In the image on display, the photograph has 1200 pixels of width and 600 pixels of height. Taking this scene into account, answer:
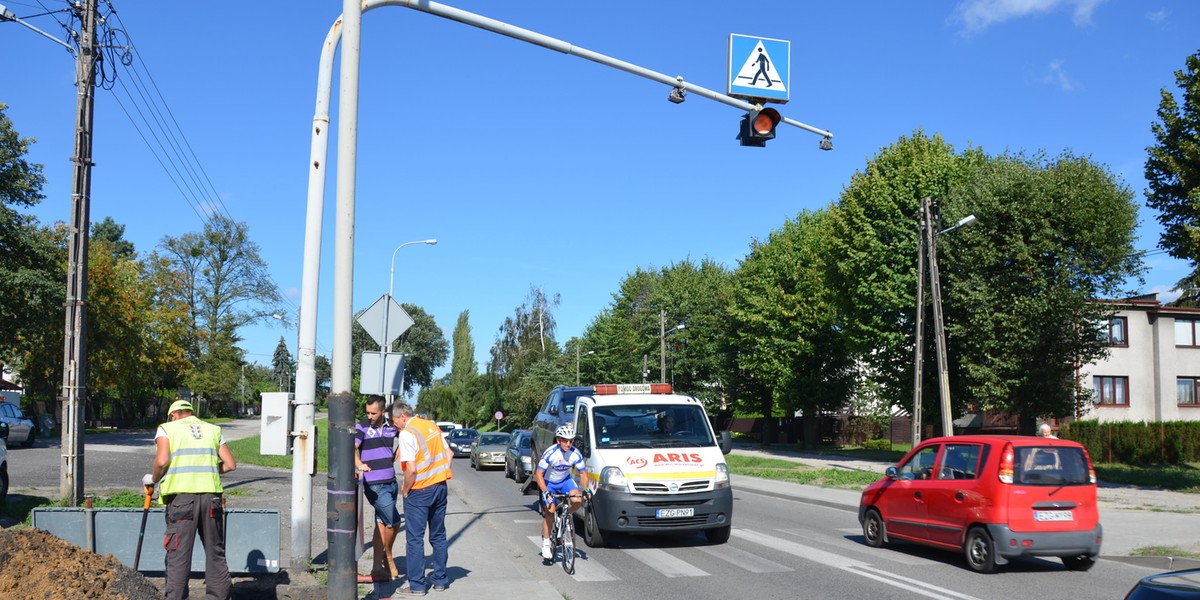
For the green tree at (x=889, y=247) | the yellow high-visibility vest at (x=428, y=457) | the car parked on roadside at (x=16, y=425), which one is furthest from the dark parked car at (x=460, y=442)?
the yellow high-visibility vest at (x=428, y=457)

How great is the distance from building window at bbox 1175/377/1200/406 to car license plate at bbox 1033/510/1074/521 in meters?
43.1

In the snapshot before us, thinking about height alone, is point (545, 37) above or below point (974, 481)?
above

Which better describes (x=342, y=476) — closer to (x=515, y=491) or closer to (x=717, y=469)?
(x=717, y=469)

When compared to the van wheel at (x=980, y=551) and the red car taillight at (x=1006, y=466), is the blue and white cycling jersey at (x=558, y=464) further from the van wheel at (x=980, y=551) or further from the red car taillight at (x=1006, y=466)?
the red car taillight at (x=1006, y=466)

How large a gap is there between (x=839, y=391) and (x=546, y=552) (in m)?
39.1

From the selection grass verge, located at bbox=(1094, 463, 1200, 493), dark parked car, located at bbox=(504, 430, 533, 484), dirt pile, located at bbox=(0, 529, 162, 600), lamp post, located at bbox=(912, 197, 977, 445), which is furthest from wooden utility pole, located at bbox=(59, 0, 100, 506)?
grass verge, located at bbox=(1094, 463, 1200, 493)

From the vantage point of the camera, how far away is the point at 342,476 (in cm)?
727

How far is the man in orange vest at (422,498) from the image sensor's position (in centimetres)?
904

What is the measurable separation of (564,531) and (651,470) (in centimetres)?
186

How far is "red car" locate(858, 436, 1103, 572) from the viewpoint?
429 inches

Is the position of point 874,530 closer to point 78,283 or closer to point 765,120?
point 765,120

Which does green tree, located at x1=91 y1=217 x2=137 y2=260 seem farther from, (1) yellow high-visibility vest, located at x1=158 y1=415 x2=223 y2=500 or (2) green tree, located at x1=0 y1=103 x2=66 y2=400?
(1) yellow high-visibility vest, located at x1=158 y1=415 x2=223 y2=500

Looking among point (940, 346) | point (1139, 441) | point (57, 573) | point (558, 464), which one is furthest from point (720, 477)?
point (1139, 441)

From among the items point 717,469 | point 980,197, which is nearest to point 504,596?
point 717,469
